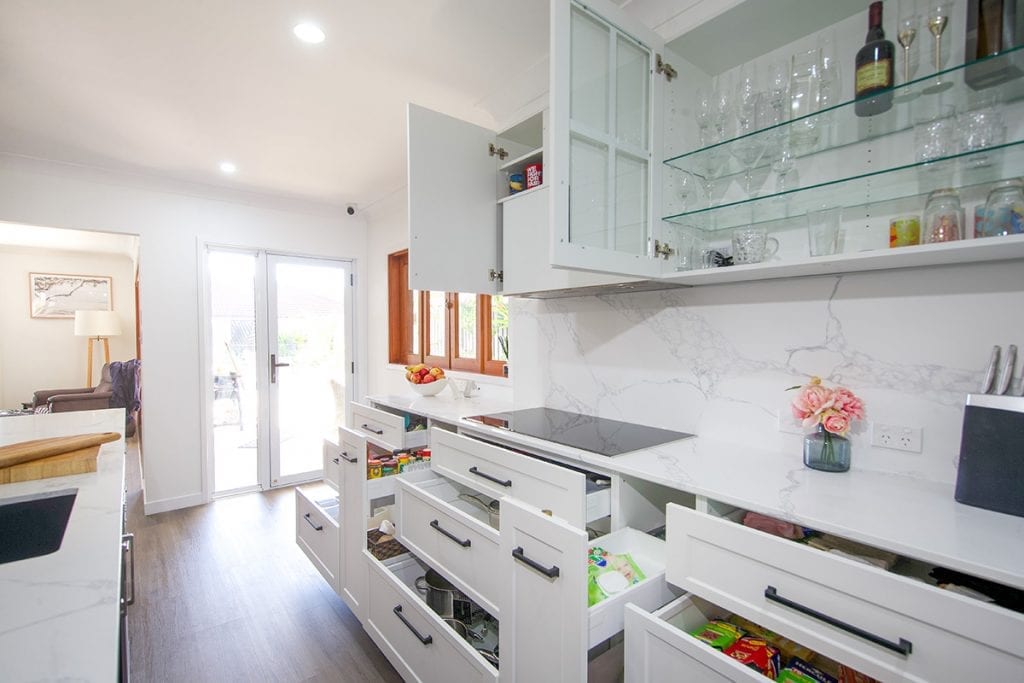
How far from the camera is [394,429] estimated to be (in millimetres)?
2188

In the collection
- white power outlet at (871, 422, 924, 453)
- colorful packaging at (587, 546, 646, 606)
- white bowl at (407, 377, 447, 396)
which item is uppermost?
white power outlet at (871, 422, 924, 453)

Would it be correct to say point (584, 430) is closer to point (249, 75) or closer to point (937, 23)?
point (937, 23)

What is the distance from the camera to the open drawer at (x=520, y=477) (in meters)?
1.26

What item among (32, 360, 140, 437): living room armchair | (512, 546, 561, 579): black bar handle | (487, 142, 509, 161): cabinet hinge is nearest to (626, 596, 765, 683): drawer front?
(512, 546, 561, 579): black bar handle

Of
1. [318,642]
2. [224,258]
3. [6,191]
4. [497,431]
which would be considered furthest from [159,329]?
[497,431]

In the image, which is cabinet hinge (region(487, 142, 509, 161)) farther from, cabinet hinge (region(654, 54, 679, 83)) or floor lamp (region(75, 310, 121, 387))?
floor lamp (region(75, 310, 121, 387))

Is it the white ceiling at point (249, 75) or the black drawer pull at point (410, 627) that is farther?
the white ceiling at point (249, 75)

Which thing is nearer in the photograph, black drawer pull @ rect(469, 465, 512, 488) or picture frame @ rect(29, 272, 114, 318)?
black drawer pull @ rect(469, 465, 512, 488)

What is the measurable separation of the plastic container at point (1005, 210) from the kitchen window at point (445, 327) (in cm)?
169

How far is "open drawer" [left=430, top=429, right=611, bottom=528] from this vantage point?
126 centimetres

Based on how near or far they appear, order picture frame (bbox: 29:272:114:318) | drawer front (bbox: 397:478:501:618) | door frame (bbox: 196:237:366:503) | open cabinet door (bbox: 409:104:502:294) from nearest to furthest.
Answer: drawer front (bbox: 397:478:501:618), open cabinet door (bbox: 409:104:502:294), door frame (bbox: 196:237:366:503), picture frame (bbox: 29:272:114:318)

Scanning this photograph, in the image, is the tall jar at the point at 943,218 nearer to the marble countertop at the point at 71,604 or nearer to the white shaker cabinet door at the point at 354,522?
the marble countertop at the point at 71,604

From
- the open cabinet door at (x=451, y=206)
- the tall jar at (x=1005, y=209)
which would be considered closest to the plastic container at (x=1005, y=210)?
the tall jar at (x=1005, y=209)

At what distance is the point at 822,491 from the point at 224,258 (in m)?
4.07
